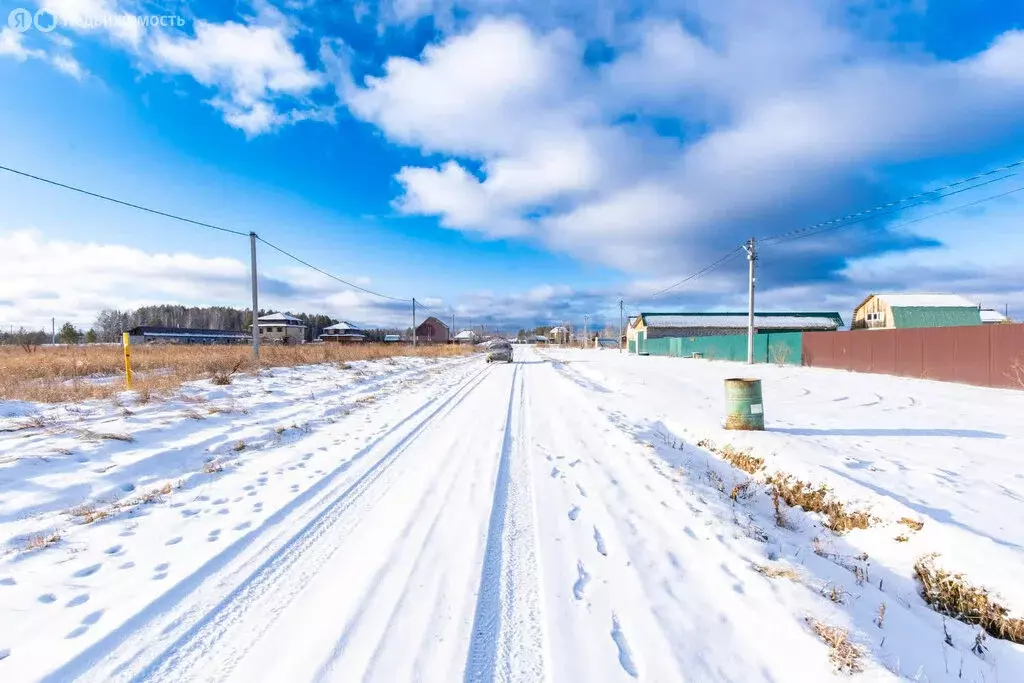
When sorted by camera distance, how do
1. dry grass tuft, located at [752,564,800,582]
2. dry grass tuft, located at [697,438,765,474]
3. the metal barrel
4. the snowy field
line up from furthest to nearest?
1. the metal barrel
2. dry grass tuft, located at [697,438,765,474]
3. dry grass tuft, located at [752,564,800,582]
4. the snowy field

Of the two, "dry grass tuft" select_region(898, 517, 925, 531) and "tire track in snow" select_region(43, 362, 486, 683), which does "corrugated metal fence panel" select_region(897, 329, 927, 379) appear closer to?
"dry grass tuft" select_region(898, 517, 925, 531)

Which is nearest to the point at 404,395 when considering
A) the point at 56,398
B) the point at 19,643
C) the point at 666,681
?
the point at 56,398

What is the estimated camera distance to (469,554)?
3361 millimetres

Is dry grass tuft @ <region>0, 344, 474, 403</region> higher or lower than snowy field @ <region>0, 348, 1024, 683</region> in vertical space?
higher

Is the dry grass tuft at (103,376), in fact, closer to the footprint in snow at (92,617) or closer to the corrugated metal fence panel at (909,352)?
the footprint in snow at (92,617)

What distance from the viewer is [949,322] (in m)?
47.6

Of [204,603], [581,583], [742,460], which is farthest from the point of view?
[742,460]

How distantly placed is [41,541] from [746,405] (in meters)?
9.25

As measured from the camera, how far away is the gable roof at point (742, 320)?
200 ft

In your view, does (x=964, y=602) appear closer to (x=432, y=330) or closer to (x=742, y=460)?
(x=742, y=460)

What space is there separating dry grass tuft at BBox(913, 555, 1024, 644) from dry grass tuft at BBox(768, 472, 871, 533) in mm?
815

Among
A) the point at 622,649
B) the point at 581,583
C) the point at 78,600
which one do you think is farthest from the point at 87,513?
the point at 622,649

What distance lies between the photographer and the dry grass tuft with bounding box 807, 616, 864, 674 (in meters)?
2.24

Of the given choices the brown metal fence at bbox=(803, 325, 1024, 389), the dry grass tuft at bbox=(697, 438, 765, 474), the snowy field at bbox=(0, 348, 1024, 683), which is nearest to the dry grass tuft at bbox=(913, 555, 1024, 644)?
the snowy field at bbox=(0, 348, 1024, 683)
